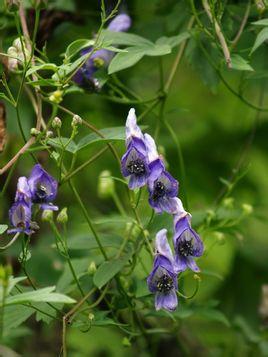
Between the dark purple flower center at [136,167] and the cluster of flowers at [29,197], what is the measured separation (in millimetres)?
143

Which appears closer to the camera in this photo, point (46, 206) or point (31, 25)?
point (46, 206)

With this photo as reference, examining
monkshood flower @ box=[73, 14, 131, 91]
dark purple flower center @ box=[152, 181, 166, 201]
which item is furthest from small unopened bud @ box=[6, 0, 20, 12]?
dark purple flower center @ box=[152, 181, 166, 201]

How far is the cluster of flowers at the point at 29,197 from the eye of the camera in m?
1.56

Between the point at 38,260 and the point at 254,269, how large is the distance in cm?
91

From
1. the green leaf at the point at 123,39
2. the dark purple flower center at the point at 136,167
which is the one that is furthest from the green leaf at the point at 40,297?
the green leaf at the point at 123,39

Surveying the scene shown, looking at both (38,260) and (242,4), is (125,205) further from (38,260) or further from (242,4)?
(242,4)

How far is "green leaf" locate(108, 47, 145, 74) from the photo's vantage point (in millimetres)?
1797

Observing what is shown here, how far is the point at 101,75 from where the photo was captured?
6.77ft

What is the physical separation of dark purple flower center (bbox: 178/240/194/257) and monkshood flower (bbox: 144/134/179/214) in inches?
2.4

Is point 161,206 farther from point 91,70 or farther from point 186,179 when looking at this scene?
point 186,179

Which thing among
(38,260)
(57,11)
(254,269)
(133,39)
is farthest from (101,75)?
(254,269)

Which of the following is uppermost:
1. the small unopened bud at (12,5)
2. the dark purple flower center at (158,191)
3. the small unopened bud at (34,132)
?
the small unopened bud at (12,5)

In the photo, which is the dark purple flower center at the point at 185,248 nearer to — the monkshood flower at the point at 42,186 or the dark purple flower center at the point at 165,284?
the dark purple flower center at the point at 165,284

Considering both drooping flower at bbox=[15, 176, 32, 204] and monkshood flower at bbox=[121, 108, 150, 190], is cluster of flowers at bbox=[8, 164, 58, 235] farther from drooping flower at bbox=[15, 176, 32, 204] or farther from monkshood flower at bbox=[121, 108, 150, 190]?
monkshood flower at bbox=[121, 108, 150, 190]
